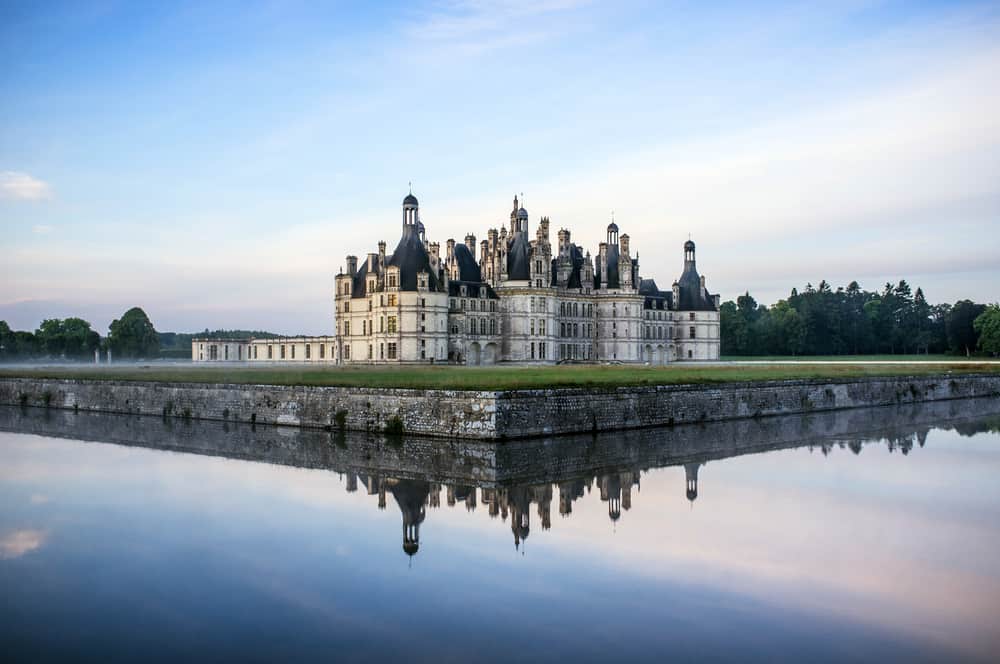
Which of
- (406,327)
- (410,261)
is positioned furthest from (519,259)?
(406,327)

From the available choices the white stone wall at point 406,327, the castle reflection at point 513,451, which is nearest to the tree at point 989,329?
the castle reflection at point 513,451

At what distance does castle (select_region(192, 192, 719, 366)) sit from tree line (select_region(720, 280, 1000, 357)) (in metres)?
21.4

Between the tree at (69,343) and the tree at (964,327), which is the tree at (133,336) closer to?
the tree at (69,343)

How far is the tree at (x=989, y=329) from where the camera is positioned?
270ft

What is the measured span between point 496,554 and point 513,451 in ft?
32.2

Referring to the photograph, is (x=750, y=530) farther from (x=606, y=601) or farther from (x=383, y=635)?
(x=383, y=635)

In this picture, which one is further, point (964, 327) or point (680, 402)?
point (964, 327)

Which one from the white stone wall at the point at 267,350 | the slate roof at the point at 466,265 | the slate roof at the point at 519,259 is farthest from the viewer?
the white stone wall at the point at 267,350

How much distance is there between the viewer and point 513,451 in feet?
73.7

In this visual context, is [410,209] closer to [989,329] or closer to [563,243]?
[563,243]

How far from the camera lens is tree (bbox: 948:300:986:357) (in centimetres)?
9295

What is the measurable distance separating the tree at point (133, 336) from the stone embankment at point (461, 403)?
54.8 meters

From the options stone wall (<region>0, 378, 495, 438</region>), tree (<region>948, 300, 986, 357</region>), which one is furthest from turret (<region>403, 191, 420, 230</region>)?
tree (<region>948, 300, 986, 357</region>)

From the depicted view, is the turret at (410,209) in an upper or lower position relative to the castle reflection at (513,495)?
upper
